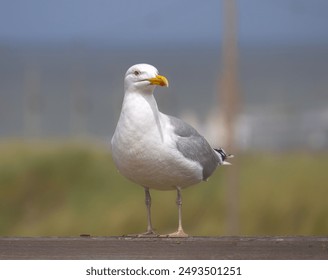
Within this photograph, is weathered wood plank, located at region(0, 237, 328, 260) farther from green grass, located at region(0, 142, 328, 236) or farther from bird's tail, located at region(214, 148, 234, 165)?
green grass, located at region(0, 142, 328, 236)

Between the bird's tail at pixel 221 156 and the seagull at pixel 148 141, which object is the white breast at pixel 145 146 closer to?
the seagull at pixel 148 141

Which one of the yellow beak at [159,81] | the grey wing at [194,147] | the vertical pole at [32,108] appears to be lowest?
the vertical pole at [32,108]

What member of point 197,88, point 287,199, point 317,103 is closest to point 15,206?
point 287,199

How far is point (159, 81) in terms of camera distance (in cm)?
391

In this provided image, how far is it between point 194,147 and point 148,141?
38cm

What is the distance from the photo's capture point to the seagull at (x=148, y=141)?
3895 mm

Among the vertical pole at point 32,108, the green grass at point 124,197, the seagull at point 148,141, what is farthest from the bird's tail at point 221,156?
the vertical pole at point 32,108

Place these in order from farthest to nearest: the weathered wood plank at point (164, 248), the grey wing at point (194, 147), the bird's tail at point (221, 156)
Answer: the bird's tail at point (221, 156), the grey wing at point (194, 147), the weathered wood plank at point (164, 248)

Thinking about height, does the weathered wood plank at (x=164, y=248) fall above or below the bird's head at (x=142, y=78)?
below

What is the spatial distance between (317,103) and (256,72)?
1347 centimetres

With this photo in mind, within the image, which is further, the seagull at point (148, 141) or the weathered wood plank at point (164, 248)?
the seagull at point (148, 141)

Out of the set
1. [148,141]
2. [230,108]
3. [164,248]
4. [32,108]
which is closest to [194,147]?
[148,141]

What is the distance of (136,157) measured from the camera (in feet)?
12.7

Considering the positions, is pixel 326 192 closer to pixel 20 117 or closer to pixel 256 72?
pixel 20 117
